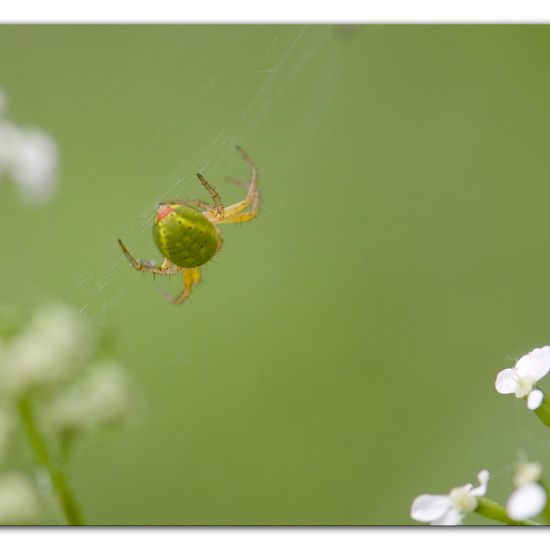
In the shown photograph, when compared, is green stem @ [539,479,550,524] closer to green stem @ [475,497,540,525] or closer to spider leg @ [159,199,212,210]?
green stem @ [475,497,540,525]

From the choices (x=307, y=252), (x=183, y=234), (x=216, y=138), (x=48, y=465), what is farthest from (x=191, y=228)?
(x=307, y=252)

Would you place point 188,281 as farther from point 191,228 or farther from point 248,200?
point 191,228

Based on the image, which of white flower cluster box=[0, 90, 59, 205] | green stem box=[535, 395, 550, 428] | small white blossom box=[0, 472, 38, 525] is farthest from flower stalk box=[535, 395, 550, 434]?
white flower cluster box=[0, 90, 59, 205]

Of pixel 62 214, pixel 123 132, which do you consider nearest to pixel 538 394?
pixel 123 132

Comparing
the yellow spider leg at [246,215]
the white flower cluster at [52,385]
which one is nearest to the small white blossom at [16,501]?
the white flower cluster at [52,385]

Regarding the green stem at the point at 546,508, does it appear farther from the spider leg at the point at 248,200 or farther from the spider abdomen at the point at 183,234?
the spider leg at the point at 248,200

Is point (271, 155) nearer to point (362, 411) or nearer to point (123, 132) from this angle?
point (123, 132)

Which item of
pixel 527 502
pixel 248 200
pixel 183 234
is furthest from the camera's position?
pixel 248 200
